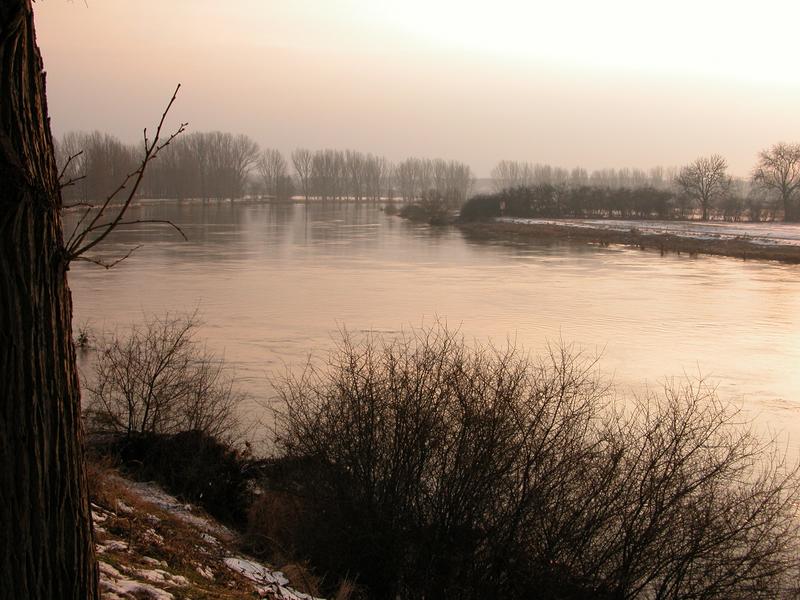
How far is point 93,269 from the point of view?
23.1 meters

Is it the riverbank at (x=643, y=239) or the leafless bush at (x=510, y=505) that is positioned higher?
the riverbank at (x=643, y=239)

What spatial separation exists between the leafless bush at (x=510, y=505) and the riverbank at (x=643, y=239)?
2719 centimetres

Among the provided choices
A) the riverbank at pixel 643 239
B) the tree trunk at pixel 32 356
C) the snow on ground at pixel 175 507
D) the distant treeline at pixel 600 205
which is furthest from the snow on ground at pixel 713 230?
the tree trunk at pixel 32 356

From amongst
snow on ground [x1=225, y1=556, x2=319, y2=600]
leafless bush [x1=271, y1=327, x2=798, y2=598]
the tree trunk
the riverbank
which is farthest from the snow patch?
the riverbank

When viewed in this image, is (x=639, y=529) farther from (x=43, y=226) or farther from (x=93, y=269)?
(x=93, y=269)

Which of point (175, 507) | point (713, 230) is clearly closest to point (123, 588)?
point (175, 507)

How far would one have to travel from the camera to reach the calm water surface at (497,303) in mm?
12125

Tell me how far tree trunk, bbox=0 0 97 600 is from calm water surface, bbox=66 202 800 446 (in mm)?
8299

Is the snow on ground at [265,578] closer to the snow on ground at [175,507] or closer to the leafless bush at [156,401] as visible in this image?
the snow on ground at [175,507]

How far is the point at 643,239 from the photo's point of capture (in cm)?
3922

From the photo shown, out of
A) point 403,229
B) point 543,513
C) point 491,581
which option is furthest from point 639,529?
point 403,229

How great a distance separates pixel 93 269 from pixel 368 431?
1906cm

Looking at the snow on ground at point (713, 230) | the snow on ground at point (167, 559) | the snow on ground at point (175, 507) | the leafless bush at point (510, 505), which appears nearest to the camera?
the snow on ground at point (167, 559)

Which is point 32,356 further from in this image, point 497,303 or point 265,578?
point 497,303
